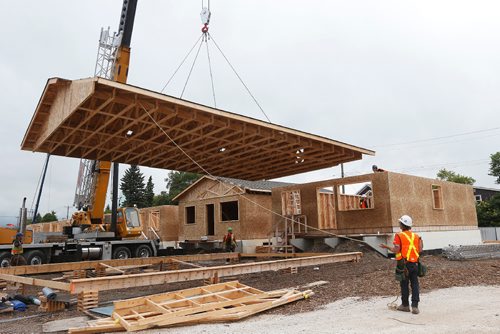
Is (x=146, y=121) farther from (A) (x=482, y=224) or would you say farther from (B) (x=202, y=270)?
(A) (x=482, y=224)

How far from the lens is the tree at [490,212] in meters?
30.1

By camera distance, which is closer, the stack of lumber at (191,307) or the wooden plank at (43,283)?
the stack of lumber at (191,307)

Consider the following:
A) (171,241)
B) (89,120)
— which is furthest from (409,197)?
(171,241)

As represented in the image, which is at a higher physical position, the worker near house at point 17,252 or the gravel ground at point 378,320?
the worker near house at point 17,252

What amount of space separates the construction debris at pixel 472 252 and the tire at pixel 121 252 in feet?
44.4

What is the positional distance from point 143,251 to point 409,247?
15.1m

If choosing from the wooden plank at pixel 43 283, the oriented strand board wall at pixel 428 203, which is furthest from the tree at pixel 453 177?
the wooden plank at pixel 43 283

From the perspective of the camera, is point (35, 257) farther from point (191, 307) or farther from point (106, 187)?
point (191, 307)

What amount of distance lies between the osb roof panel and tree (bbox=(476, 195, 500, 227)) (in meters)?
19.1

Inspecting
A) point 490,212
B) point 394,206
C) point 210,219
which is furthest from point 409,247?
point 490,212

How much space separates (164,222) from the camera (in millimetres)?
30000

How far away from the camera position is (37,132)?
14.0 meters

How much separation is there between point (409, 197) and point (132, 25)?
1324 centimetres

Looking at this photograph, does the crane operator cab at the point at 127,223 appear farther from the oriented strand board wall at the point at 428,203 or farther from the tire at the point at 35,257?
the oriented strand board wall at the point at 428,203
